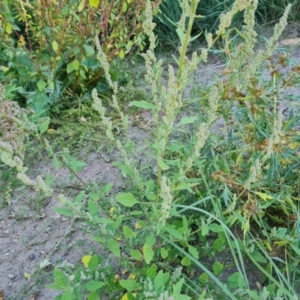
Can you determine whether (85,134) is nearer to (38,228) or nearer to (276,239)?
(38,228)

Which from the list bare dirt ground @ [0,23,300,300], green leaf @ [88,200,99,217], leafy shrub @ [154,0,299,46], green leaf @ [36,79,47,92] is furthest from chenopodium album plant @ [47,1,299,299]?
leafy shrub @ [154,0,299,46]

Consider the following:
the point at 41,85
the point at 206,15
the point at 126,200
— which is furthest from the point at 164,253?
the point at 206,15

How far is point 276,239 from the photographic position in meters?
1.47

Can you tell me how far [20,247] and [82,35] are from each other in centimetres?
119

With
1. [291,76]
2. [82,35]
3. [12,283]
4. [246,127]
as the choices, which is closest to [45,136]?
[82,35]

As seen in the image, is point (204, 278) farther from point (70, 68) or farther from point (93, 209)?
point (70, 68)

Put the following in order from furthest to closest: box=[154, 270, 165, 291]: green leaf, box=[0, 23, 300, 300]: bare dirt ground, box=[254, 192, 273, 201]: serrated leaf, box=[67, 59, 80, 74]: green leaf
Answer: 1. box=[67, 59, 80, 74]: green leaf
2. box=[0, 23, 300, 300]: bare dirt ground
3. box=[254, 192, 273, 201]: serrated leaf
4. box=[154, 270, 165, 291]: green leaf

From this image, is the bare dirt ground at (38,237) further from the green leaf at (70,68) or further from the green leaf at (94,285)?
the green leaf at (70,68)

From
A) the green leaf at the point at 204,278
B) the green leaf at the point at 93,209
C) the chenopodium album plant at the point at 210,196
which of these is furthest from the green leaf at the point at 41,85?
the green leaf at the point at 204,278

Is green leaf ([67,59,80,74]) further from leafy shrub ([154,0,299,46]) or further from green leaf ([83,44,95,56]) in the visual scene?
leafy shrub ([154,0,299,46])

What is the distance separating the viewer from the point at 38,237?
1.77 metres

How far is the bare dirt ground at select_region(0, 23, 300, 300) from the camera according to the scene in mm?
1582

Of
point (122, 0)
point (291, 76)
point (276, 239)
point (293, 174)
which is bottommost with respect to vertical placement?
point (276, 239)

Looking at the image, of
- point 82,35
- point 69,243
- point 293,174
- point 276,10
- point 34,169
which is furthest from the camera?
point 276,10
